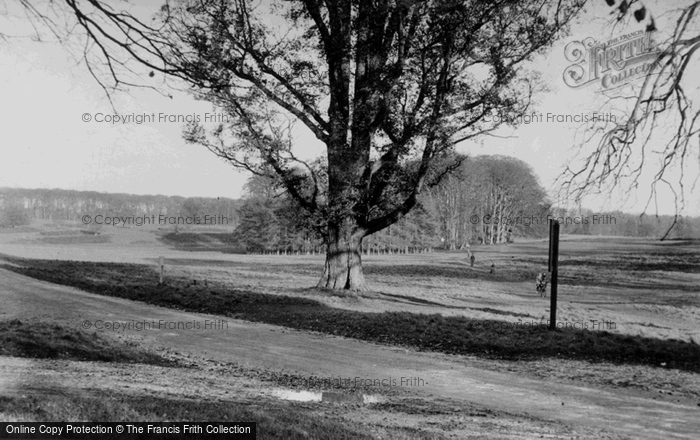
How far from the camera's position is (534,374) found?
25.0ft

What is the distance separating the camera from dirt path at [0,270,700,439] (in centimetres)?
564

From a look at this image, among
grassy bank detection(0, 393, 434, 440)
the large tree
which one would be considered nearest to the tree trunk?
the large tree

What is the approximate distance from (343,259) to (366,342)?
5235 millimetres

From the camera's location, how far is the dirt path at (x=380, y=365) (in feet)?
18.5

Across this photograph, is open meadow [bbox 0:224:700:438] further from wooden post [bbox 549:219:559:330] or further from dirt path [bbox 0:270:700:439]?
wooden post [bbox 549:219:559:330]

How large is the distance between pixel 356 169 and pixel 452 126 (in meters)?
2.79

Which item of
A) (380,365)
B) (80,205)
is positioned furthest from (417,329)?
(80,205)

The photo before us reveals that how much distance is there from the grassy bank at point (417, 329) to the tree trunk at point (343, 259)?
1566mm

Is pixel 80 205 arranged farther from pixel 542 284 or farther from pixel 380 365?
pixel 542 284

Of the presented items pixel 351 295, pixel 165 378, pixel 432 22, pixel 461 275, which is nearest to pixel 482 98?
pixel 432 22

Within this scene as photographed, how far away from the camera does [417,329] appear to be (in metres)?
10.5
